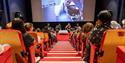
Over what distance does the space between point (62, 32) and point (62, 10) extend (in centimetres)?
160

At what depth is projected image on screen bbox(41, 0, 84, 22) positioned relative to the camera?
528 inches

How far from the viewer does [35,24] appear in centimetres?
1409

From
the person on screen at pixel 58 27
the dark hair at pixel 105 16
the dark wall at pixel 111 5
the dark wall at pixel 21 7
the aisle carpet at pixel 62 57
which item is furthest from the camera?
the person on screen at pixel 58 27

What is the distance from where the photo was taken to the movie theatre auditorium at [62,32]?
2.42 metres

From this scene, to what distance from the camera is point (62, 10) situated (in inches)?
534

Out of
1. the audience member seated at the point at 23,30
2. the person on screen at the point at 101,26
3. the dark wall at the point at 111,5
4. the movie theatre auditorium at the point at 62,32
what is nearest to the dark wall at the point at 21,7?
the movie theatre auditorium at the point at 62,32

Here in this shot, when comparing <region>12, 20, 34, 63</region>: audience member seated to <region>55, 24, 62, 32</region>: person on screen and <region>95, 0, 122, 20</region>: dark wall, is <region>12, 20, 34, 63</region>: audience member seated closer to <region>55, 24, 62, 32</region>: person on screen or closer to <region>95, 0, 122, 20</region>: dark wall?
<region>95, 0, 122, 20</region>: dark wall

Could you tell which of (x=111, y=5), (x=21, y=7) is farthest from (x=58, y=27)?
(x=111, y=5)

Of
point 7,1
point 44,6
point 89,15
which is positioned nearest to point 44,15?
point 44,6

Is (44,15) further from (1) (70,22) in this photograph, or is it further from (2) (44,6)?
(1) (70,22)

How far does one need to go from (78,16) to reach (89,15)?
0.80 m

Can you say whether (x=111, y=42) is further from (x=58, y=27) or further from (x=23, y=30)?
(x=58, y=27)

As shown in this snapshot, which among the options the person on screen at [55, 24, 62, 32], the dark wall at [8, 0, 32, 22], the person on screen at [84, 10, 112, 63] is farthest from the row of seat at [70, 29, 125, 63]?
the person on screen at [55, 24, 62, 32]

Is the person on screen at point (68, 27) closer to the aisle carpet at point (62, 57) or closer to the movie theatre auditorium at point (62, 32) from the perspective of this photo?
the movie theatre auditorium at point (62, 32)
